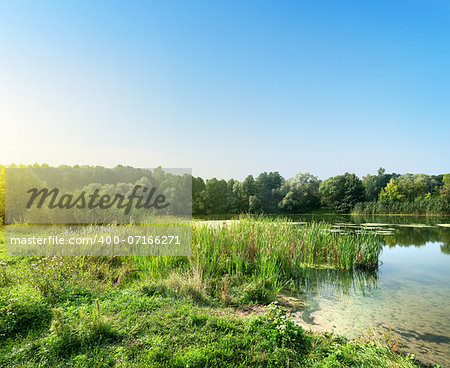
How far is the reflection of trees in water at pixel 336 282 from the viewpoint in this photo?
721 centimetres

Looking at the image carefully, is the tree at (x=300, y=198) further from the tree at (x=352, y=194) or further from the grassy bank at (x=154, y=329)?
the grassy bank at (x=154, y=329)

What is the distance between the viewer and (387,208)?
1555 inches

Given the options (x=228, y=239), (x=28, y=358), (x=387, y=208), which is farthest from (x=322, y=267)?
(x=387, y=208)

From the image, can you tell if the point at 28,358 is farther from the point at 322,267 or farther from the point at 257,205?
the point at 257,205

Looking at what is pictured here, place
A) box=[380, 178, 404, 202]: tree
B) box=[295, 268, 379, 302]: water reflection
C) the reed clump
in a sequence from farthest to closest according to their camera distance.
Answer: box=[380, 178, 404, 202]: tree
box=[295, 268, 379, 302]: water reflection
the reed clump

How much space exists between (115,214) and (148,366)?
11713 millimetres

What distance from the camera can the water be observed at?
4754mm

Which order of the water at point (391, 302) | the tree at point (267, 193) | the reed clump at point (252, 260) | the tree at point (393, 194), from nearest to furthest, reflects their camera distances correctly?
1. the water at point (391, 302)
2. the reed clump at point (252, 260)
3. the tree at point (393, 194)
4. the tree at point (267, 193)

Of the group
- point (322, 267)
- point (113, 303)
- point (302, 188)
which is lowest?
point (322, 267)

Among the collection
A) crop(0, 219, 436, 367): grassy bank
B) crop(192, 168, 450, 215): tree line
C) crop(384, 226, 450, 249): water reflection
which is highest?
crop(192, 168, 450, 215): tree line

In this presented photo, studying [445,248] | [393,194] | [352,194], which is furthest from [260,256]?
[393,194]

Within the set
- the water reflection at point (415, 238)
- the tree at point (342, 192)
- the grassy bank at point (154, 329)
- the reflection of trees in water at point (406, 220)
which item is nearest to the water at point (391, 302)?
the grassy bank at point (154, 329)

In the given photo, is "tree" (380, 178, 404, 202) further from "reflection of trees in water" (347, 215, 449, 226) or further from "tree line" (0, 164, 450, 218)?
"reflection of trees in water" (347, 215, 449, 226)

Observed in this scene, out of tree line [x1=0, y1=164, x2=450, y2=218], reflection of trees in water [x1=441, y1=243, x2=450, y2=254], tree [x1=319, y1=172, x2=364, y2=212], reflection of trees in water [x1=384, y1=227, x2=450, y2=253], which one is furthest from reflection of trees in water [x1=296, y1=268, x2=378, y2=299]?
tree [x1=319, y1=172, x2=364, y2=212]
